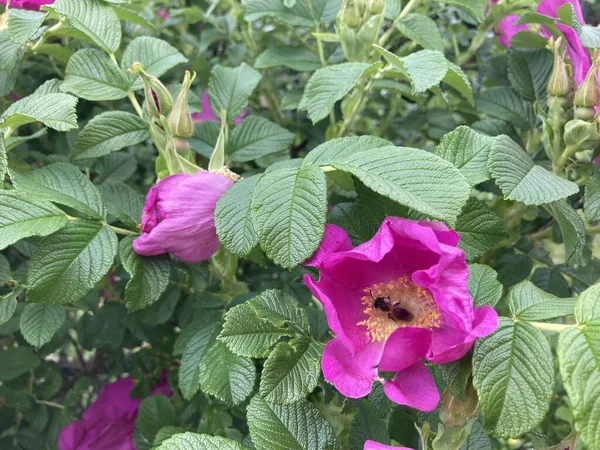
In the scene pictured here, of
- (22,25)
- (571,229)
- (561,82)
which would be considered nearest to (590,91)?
(561,82)

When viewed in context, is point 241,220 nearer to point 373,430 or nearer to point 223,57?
point 373,430

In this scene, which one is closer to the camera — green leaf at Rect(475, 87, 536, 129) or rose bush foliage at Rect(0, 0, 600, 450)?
rose bush foliage at Rect(0, 0, 600, 450)

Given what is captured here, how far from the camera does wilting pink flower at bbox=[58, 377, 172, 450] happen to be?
4.16 ft

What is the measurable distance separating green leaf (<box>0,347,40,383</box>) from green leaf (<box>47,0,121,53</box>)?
603mm

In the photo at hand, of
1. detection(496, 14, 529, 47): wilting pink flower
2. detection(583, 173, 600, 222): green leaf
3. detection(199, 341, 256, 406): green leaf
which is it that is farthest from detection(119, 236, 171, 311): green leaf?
detection(496, 14, 529, 47): wilting pink flower

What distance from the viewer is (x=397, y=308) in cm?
69

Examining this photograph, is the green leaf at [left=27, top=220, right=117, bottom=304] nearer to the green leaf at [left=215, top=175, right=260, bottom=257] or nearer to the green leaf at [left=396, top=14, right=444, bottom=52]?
the green leaf at [left=215, top=175, right=260, bottom=257]

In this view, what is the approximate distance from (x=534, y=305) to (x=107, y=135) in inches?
24.4

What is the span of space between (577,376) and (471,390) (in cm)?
12

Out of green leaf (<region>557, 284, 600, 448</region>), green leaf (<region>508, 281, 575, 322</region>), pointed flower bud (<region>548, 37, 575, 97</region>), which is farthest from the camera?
pointed flower bud (<region>548, 37, 575, 97</region>)

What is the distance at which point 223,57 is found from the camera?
1.62m

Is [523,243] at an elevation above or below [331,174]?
below

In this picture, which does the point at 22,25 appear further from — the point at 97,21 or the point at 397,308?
the point at 397,308

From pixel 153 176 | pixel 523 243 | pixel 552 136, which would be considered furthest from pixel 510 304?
pixel 153 176
